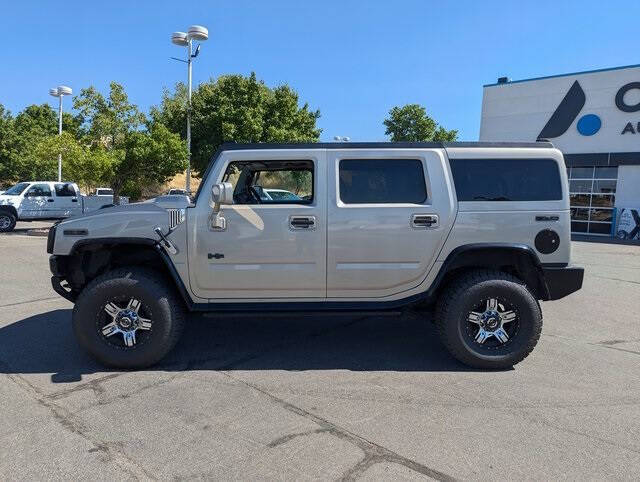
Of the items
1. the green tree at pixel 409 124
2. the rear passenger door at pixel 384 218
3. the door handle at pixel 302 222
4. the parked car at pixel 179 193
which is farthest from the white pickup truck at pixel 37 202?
the green tree at pixel 409 124

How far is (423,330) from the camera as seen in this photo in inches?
215

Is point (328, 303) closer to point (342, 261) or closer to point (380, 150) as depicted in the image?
point (342, 261)

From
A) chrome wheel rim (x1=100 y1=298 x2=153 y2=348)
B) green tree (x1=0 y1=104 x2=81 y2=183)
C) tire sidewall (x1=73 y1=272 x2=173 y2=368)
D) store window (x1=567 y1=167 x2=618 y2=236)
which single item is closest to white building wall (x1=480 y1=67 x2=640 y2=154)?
store window (x1=567 y1=167 x2=618 y2=236)

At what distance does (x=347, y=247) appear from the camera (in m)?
4.15

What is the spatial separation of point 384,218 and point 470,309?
3.64 ft

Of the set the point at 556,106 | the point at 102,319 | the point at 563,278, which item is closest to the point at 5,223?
the point at 102,319

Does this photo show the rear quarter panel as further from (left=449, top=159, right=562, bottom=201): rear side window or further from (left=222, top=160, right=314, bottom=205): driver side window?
(left=222, top=160, right=314, bottom=205): driver side window

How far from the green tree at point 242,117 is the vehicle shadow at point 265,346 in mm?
20692

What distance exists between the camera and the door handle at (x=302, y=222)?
4.11 m

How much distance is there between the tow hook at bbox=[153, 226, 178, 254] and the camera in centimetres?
407

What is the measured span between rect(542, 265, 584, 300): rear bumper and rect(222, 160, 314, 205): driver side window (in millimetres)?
2208

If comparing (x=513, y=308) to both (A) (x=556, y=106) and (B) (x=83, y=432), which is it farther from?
(A) (x=556, y=106)

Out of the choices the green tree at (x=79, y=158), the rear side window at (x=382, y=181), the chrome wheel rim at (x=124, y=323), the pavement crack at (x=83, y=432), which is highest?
the green tree at (x=79, y=158)

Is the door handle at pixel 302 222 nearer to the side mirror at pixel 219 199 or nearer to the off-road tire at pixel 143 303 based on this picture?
the side mirror at pixel 219 199
